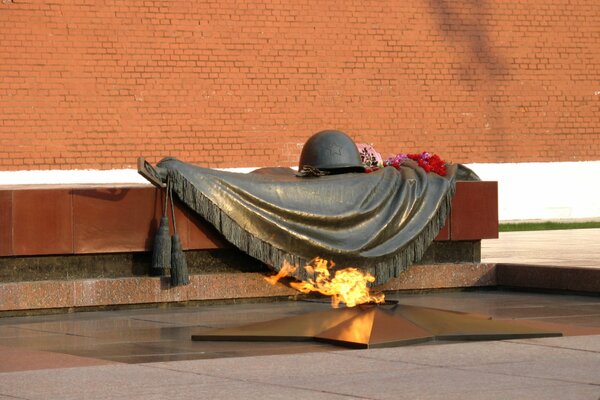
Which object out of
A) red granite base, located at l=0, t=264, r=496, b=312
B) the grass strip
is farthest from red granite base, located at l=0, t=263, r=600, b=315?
the grass strip

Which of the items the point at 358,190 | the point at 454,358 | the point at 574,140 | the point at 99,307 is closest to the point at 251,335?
the point at 454,358

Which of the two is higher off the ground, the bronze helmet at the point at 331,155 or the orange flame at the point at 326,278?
the bronze helmet at the point at 331,155

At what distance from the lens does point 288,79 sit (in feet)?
49.2

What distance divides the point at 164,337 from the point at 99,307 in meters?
1.58

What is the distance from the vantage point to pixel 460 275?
9.30m

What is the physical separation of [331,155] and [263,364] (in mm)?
3603

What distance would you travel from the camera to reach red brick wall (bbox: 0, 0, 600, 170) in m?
13.7

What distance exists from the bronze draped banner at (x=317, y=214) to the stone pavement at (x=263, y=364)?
0.84 meters

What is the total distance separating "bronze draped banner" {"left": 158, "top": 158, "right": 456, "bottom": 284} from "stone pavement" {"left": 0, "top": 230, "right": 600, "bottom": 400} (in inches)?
33.0

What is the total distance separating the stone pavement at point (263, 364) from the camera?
4.68 metres

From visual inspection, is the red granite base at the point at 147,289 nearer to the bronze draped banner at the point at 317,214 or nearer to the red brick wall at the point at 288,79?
the bronze draped banner at the point at 317,214

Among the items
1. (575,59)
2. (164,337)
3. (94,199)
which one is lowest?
(164,337)

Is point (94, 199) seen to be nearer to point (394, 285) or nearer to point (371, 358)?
point (394, 285)

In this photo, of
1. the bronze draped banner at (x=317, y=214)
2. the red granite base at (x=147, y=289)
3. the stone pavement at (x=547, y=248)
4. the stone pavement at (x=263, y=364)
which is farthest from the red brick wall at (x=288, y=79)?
the stone pavement at (x=263, y=364)
